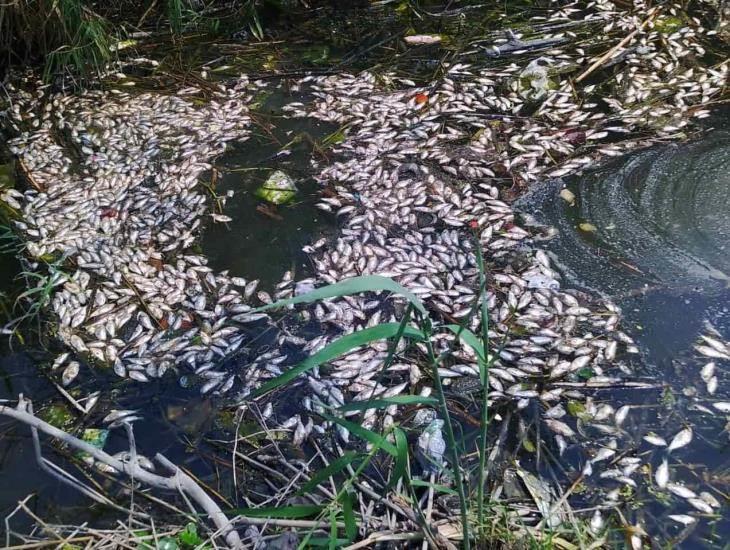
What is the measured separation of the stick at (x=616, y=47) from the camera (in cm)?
383

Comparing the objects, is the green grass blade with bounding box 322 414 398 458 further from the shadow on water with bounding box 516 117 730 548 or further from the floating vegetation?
the shadow on water with bounding box 516 117 730 548

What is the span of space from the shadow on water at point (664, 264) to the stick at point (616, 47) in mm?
831

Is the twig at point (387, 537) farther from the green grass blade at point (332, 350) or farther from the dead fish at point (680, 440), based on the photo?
the dead fish at point (680, 440)

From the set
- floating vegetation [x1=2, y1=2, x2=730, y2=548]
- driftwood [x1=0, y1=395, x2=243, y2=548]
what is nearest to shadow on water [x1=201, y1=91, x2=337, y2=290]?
floating vegetation [x1=2, y1=2, x2=730, y2=548]

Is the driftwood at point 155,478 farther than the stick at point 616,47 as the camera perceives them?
No

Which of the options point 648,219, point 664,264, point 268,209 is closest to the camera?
point 664,264

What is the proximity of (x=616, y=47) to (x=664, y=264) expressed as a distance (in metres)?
1.99

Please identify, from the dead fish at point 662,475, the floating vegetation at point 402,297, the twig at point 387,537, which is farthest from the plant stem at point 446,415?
the dead fish at point 662,475

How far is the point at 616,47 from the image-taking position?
4016 mm

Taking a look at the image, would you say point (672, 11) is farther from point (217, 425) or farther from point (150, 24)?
point (217, 425)

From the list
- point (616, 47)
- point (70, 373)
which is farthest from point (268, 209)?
point (616, 47)

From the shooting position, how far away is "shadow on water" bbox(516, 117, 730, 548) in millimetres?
2090

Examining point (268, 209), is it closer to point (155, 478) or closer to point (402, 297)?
point (402, 297)

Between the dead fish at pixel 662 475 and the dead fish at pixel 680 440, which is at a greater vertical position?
the dead fish at pixel 680 440
